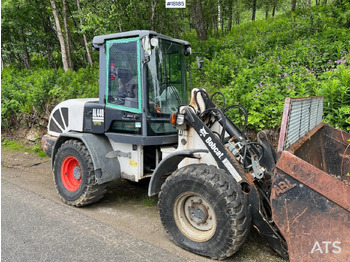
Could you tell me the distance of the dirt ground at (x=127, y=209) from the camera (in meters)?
3.18

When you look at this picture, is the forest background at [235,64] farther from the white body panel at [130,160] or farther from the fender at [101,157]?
the fender at [101,157]

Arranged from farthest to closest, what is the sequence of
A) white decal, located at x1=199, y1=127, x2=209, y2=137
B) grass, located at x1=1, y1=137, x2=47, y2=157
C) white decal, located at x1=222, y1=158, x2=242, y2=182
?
grass, located at x1=1, y1=137, x2=47, y2=157
white decal, located at x1=199, y1=127, x2=209, y2=137
white decal, located at x1=222, y1=158, x2=242, y2=182

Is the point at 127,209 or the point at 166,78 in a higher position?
the point at 166,78

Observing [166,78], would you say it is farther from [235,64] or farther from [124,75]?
[235,64]

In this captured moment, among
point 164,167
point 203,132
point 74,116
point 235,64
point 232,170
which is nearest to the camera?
point 232,170

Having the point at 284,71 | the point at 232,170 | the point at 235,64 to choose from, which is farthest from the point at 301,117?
the point at 235,64

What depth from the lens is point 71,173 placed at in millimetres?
4652

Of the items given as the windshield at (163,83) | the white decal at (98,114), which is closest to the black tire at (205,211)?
the windshield at (163,83)

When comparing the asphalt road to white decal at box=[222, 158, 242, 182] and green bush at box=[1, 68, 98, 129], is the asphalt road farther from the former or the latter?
green bush at box=[1, 68, 98, 129]

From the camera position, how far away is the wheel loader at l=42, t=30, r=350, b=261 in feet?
8.05

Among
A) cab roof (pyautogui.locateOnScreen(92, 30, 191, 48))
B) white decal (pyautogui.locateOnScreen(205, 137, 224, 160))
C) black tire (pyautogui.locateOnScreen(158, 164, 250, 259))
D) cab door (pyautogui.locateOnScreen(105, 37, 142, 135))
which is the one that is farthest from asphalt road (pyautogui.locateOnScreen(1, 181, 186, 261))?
cab roof (pyautogui.locateOnScreen(92, 30, 191, 48))

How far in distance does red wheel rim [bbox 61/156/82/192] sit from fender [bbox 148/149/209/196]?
1.47 meters

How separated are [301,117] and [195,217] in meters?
1.60

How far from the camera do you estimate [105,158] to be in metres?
4.16
